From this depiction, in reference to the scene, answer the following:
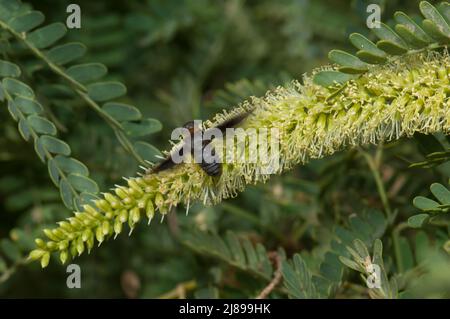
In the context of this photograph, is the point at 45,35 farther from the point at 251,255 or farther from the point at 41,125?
the point at 251,255

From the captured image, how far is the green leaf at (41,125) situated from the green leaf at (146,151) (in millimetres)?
210

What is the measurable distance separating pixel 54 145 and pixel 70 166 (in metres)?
0.06

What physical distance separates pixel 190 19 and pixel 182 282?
3.20 feet

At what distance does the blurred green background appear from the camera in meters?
1.87

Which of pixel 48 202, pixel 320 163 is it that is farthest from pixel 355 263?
pixel 48 202

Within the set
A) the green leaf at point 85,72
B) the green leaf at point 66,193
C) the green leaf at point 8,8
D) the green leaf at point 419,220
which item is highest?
the green leaf at point 8,8

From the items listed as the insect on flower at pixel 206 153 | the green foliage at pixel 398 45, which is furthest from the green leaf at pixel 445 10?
the insect on flower at pixel 206 153

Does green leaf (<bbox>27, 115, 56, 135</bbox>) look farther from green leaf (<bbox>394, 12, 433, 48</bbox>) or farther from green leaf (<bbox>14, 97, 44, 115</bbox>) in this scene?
green leaf (<bbox>394, 12, 433, 48</bbox>)

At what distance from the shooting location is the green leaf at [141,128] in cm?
167

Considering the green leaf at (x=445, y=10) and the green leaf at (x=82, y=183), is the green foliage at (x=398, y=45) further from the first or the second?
the green leaf at (x=82, y=183)

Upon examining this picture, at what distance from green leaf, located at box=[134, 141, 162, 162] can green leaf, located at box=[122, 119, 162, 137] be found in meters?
0.03

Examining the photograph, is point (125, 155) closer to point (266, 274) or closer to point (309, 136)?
point (266, 274)

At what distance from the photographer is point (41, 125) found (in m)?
1.55

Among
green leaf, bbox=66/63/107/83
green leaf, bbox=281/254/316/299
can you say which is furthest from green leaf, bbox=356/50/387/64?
green leaf, bbox=66/63/107/83
